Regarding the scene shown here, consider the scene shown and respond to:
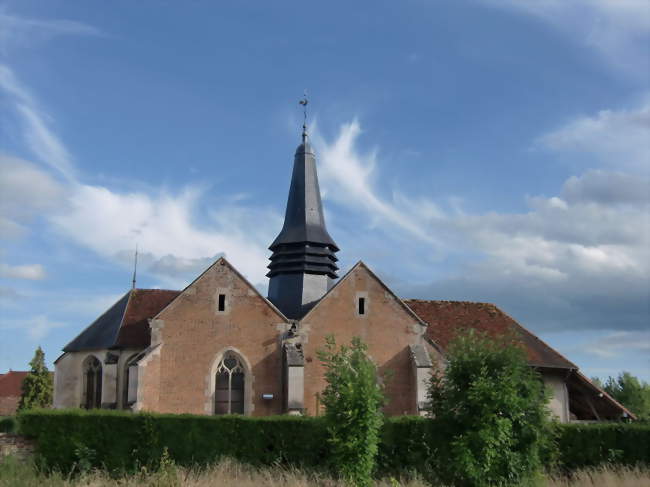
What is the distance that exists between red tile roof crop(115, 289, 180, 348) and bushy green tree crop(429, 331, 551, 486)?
51.3ft

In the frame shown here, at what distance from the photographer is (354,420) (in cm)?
1700

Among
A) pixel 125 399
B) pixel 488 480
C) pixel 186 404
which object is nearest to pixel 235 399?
pixel 186 404

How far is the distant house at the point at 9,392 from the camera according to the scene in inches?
2670

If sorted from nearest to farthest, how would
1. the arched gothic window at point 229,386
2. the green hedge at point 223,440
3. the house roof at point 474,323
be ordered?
the green hedge at point 223,440 → the arched gothic window at point 229,386 → the house roof at point 474,323

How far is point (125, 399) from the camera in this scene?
93.5ft

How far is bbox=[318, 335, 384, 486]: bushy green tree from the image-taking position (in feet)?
55.3

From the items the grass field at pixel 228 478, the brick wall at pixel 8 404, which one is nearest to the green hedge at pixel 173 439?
the grass field at pixel 228 478

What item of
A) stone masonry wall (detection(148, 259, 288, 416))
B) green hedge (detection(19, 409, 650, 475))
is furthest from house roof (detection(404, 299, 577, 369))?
green hedge (detection(19, 409, 650, 475))

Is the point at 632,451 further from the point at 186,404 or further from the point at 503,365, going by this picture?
the point at 186,404

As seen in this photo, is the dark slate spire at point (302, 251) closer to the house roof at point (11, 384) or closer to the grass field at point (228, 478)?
the grass field at point (228, 478)

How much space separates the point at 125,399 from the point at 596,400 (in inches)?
784

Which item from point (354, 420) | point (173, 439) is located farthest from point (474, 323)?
point (354, 420)

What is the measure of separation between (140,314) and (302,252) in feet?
24.3

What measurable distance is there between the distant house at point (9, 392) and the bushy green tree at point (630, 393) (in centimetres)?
5088
